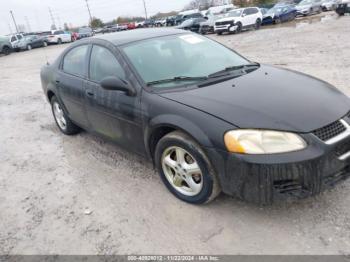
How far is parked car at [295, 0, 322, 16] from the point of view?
1168 inches

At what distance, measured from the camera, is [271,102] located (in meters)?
2.80

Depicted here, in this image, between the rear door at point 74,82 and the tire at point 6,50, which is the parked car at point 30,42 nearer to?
the tire at point 6,50

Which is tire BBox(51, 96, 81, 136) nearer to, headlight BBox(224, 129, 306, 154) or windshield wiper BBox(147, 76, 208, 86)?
windshield wiper BBox(147, 76, 208, 86)

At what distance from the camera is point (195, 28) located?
26828 millimetres

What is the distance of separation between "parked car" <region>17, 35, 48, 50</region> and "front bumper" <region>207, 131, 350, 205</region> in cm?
3309

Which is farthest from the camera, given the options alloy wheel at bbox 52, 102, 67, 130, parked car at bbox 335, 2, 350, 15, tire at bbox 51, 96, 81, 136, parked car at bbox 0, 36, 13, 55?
parked car at bbox 0, 36, 13, 55

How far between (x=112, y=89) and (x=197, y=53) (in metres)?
1.12

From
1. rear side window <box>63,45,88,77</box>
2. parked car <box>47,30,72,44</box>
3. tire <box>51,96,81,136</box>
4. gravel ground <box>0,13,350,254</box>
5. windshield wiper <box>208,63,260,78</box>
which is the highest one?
rear side window <box>63,45,88,77</box>

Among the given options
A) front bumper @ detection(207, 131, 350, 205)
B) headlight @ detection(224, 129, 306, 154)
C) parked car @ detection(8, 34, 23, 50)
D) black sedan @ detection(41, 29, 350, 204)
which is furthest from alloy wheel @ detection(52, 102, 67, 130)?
parked car @ detection(8, 34, 23, 50)

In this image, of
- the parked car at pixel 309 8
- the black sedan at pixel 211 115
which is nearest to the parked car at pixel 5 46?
the parked car at pixel 309 8

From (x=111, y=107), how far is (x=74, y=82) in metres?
1.05

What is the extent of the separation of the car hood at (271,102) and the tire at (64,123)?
2.56 m

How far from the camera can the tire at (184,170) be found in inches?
111

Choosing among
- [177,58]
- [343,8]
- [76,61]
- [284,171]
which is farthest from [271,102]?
[343,8]
